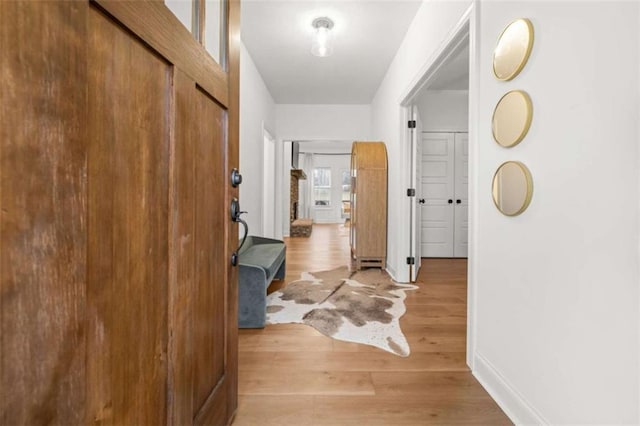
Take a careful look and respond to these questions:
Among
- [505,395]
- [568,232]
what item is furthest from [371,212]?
[568,232]

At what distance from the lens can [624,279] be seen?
0.86 meters

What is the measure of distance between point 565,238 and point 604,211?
0.17m

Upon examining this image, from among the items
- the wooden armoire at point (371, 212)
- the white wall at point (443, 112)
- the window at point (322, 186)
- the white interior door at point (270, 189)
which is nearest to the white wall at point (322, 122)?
the white interior door at point (270, 189)

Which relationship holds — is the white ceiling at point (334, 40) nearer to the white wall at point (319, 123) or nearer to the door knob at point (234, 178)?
the white wall at point (319, 123)

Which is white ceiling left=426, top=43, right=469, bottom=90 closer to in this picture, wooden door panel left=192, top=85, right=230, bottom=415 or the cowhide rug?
the cowhide rug

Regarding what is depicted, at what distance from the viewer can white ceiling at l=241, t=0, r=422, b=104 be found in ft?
8.71

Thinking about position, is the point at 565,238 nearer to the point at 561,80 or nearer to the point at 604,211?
the point at 604,211

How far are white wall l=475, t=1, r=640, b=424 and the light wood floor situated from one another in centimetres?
25

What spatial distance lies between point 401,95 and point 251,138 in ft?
5.94

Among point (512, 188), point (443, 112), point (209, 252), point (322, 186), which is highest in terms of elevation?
point (443, 112)

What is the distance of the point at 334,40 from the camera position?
126 inches

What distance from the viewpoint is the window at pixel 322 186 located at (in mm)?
11039

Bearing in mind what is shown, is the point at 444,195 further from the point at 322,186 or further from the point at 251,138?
the point at 322,186

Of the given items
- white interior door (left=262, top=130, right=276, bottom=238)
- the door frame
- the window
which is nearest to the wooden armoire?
the door frame
